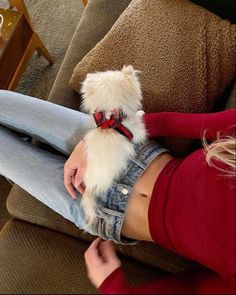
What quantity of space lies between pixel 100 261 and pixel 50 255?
0.61 ft

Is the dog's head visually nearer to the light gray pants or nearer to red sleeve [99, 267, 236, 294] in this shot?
the light gray pants

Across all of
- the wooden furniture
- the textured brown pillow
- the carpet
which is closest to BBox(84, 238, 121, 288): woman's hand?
the textured brown pillow

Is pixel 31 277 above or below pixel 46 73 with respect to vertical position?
below

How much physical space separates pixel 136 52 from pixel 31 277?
2.31ft

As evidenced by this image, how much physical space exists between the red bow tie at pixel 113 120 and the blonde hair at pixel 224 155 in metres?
0.21

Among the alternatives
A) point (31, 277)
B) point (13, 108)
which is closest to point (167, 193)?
point (31, 277)

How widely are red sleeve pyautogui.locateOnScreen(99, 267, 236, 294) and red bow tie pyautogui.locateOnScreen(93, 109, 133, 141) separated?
0.34 m

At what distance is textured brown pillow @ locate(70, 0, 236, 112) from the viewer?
1.03 m

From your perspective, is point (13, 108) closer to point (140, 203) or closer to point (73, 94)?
point (73, 94)

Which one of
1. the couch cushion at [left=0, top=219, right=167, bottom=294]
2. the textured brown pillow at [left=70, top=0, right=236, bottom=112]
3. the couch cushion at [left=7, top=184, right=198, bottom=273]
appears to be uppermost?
the textured brown pillow at [left=70, top=0, right=236, bottom=112]

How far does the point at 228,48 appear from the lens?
3.35ft

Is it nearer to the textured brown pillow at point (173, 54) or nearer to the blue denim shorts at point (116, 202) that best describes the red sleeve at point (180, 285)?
the blue denim shorts at point (116, 202)

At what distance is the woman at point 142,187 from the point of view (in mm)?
793

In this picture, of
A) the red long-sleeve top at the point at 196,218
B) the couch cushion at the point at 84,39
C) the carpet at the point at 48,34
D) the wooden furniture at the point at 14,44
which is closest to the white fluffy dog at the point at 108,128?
the red long-sleeve top at the point at 196,218
